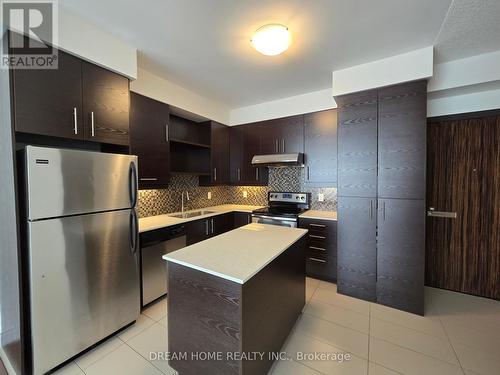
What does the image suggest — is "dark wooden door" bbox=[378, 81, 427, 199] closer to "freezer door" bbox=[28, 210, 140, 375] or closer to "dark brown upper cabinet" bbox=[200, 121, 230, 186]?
"dark brown upper cabinet" bbox=[200, 121, 230, 186]

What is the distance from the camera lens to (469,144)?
8.21 feet

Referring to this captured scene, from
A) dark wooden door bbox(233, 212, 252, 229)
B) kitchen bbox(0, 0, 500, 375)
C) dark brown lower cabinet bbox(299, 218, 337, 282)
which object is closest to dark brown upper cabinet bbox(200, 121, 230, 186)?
kitchen bbox(0, 0, 500, 375)

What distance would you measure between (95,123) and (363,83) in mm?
2694

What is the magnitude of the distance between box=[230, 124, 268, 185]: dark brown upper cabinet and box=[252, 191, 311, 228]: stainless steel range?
0.38 metres

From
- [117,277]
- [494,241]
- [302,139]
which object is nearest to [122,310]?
[117,277]

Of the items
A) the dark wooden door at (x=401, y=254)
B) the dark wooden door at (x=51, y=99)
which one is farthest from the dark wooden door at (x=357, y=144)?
the dark wooden door at (x=51, y=99)

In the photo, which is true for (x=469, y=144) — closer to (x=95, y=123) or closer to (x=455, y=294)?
(x=455, y=294)

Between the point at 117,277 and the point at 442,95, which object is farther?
the point at 442,95

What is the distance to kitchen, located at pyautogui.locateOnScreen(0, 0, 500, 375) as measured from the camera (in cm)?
142

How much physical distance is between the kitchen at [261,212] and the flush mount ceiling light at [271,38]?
0.08ft

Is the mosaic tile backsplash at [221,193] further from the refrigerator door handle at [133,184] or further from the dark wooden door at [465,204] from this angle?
the dark wooden door at [465,204]

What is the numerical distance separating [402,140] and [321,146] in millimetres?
1043

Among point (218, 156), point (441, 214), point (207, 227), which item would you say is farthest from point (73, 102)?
point (441, 214)

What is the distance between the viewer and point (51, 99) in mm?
1557
